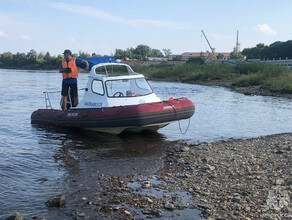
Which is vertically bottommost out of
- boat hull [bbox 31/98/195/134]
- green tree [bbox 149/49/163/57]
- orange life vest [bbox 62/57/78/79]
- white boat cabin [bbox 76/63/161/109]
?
boat hull [bbox 31/98/195/134]

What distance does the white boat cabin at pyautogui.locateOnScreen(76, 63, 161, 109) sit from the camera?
37.0 ft

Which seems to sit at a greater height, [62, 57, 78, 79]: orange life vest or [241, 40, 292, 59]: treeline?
[241, 40, 292, 59]: treeline

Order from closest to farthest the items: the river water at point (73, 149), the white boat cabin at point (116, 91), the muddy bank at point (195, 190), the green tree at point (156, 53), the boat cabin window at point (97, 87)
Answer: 1. the muddy bank at point (195, 190)
2. the river water at point (73, 149)
3. the white boat cabin at point (116, 91)
4. the boat cabin window at point (97, 87)
5. the green tree at point (156, 53)

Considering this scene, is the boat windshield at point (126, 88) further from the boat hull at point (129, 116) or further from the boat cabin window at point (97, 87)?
the boat hull at point (129, 116)

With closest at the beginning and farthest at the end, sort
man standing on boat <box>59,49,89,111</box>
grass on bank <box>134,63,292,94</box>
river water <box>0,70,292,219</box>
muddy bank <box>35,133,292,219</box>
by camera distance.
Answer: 1. muddy bank <box>35,133,292,219</box>
2. river water <box>0,70,292,219</box>
3. man standing on boat <box>59,49,89,111</box>
4. grass on bank <box>134,63,292,94</box>

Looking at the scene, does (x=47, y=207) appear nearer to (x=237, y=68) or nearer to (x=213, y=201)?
(x=213, y=201)

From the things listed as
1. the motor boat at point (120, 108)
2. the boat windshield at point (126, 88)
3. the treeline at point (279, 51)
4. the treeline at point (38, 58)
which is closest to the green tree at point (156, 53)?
the treeline at point (38, 58)

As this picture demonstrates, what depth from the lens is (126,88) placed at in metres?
11.5

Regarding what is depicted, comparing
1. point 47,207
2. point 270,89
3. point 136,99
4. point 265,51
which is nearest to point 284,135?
point 136,99

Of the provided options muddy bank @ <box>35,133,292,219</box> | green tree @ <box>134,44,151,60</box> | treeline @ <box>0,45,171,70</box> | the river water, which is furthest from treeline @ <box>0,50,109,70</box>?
muddy bank @ <box>35,133,292,219</box>

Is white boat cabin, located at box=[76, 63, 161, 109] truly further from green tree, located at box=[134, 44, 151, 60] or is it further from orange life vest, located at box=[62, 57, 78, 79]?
green tree, located at box=[134, 44, 151, 60]

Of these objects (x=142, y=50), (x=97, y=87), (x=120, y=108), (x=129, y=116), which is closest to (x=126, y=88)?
(x=97, y=87)

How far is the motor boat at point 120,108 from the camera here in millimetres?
10445

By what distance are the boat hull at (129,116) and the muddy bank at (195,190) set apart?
1.86m
